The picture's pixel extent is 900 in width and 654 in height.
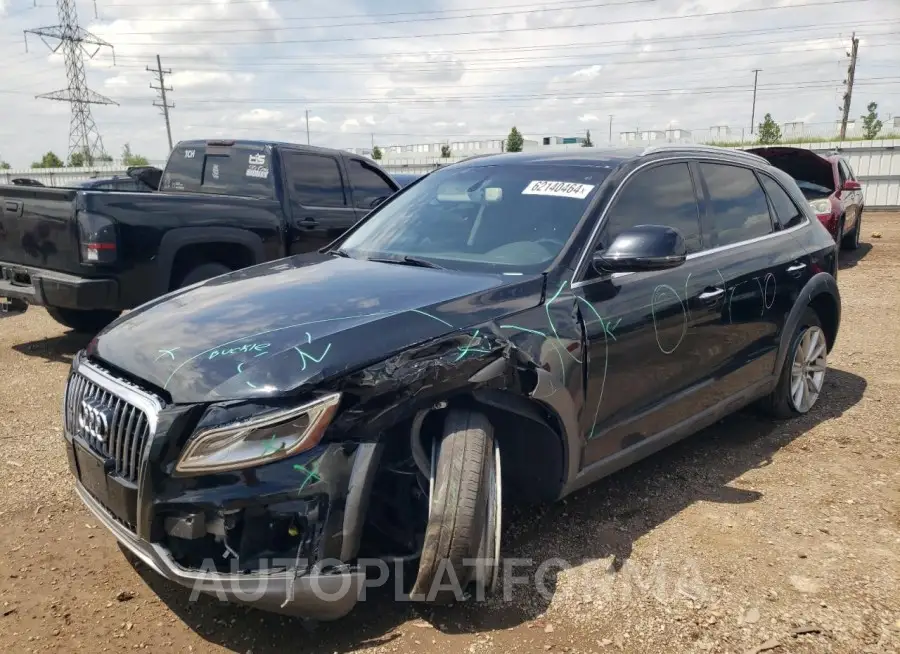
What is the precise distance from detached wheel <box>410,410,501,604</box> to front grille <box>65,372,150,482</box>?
984 millimetres

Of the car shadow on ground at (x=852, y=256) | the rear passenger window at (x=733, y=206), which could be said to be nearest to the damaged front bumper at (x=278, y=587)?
the rear passenger window at (x=733, y=206)

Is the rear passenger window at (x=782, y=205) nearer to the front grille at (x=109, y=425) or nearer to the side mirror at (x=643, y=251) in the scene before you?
the side mirror at (x=643, y=251)

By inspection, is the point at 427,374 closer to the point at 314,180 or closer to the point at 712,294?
the point at 712,294

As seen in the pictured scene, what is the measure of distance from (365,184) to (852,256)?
9323mm

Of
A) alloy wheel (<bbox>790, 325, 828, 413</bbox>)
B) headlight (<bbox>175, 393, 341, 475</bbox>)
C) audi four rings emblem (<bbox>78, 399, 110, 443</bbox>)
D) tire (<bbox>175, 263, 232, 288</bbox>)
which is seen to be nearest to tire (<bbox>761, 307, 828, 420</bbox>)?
alloy wheel (<bbox>790, 325, 828, 413</bbox>)

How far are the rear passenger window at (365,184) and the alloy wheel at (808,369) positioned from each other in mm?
4397

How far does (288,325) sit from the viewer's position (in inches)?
101

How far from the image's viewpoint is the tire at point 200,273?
19.6 feet

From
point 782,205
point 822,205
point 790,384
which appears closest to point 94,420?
point 790,384

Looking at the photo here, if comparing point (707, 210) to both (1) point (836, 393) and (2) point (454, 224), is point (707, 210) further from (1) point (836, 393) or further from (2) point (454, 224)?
(1) point (836, 393)

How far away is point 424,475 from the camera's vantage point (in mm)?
2518

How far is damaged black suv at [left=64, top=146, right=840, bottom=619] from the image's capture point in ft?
7.35

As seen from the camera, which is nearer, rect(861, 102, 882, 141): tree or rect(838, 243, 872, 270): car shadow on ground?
rect(838, 243, 872, 270): car shadow on ground

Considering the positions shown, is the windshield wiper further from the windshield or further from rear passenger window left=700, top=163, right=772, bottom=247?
rear passenger window left=700, top=163, right=772, bottom=247
